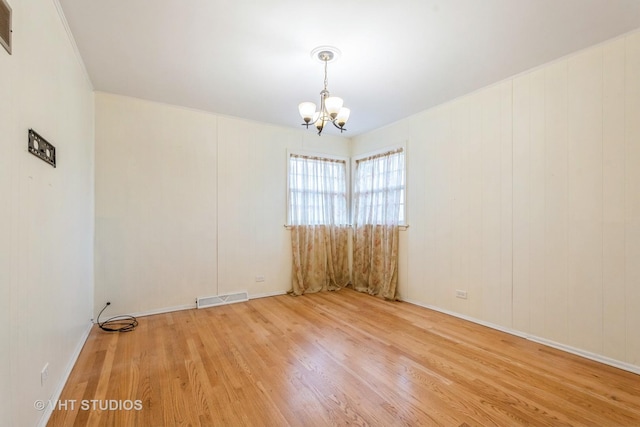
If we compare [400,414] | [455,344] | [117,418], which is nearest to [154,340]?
[117,418]

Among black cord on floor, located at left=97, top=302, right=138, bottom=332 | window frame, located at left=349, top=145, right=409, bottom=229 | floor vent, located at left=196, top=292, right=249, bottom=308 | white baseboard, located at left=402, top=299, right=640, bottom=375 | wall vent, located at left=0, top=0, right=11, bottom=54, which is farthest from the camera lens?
window frame, located at left=349, top=145, right=409, bottom=229

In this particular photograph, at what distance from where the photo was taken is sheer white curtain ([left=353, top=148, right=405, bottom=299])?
4.41 m

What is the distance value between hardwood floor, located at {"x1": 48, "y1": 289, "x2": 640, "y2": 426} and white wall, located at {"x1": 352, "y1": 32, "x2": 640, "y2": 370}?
1.14 ft

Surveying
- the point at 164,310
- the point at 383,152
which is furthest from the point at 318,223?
the point at 164,310

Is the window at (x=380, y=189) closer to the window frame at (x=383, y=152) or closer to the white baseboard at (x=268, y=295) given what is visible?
the window frame at (x=383, y=152)

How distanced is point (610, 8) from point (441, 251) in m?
2.71

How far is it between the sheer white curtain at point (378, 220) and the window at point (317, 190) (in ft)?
0.96

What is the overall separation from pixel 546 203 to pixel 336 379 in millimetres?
2604

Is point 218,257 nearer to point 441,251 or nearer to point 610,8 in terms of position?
point 441,251

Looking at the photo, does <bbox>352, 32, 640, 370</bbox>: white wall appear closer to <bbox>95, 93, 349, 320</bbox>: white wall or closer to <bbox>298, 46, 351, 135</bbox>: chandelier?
<bbox>298, 46, 351, 135</bbox>: chandelier

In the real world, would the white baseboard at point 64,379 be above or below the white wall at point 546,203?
below

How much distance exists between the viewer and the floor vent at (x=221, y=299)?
3.98 metres

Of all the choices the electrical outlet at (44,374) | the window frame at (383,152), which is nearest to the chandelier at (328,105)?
the window frame at (383,152)

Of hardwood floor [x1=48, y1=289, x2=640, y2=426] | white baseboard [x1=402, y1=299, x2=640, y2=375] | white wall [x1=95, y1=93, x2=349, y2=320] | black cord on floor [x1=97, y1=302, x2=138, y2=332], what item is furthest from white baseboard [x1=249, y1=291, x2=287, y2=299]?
white baseboard [x1=402, y1=299, x2=640, y2=375]
